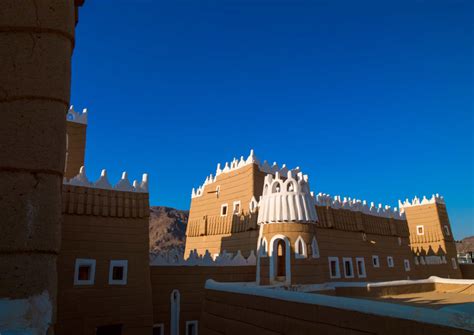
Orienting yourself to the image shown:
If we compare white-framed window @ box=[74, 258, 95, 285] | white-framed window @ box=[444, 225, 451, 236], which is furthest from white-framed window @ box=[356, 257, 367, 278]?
white-framed window @ box=[74, 258, 95, 285]

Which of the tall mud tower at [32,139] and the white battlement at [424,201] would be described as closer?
the tall mud tower at [32,139]

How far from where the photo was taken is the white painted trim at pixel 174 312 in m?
14.5

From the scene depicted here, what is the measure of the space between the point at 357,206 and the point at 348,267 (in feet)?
14.9

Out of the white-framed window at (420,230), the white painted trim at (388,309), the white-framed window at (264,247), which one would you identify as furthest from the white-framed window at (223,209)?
the white-framed window at (420,230)

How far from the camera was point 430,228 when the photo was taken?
3150cm

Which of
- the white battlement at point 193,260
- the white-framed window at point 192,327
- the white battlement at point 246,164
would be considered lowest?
the white-framed window at point 192,327

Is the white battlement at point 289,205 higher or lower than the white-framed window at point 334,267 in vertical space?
higher

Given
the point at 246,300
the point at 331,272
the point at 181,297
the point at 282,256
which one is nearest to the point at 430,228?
the point at 331,272

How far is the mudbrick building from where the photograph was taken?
11.0 ft

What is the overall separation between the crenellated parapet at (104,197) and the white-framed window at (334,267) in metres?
11.8

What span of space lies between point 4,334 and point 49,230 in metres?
0.93

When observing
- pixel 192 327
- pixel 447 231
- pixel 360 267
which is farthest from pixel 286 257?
pixel 447 231

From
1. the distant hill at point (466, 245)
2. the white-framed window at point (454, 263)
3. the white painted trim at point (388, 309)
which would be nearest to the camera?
the white painted trim at point (388, 309)

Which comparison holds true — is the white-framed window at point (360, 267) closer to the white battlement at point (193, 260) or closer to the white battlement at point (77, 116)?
the white battlement at point (193, 260)
